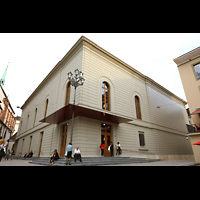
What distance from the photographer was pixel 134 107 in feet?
56.5

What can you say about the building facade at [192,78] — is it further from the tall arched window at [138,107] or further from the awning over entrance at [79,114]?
the awning over entrance at [79,114]

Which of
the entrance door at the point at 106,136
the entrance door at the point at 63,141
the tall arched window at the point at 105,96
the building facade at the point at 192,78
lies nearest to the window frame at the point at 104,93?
the tall arched window at the point at 105,96

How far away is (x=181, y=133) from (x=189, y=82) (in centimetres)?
1330

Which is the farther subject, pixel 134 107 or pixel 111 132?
pixel 134 107

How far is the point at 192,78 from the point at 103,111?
9716 mm

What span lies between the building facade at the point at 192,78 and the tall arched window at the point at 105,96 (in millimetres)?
7960

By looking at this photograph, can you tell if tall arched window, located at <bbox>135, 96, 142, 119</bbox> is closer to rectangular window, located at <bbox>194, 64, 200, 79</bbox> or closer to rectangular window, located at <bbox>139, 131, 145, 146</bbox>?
rectangular window, located at <bbox>139, 131, 145, 146</bbox>

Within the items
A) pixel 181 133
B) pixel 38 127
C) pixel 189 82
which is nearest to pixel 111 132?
pixel 189 82

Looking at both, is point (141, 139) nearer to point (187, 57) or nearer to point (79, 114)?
point (79, 114)

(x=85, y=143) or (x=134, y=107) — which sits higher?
(x=134, y=107)

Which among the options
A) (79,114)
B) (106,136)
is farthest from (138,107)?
(79,114)

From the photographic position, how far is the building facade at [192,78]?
517 inches
